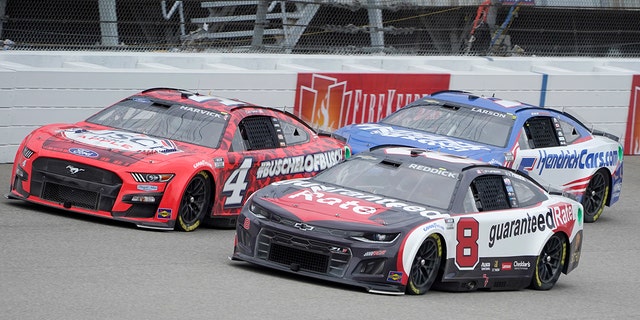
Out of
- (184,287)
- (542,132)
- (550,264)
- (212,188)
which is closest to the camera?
(184,287)

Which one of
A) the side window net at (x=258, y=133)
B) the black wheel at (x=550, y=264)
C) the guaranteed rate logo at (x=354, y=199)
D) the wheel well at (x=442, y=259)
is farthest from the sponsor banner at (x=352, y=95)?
the wheel well at (x=442, y=259)

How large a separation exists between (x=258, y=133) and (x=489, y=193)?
3100mm

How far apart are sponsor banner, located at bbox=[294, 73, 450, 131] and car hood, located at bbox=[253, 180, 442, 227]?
752cm

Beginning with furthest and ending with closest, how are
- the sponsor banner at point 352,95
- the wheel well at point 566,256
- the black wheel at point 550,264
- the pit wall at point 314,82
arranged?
the sponsor banner at point 352,95, the pit wall at point 314,82, the wheel well at point 566,256, the black wheel at point 550,264

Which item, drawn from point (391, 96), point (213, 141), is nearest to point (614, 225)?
point (391, 96)

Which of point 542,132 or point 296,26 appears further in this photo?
point 296,26

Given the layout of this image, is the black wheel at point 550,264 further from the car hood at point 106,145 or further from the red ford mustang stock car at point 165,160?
the car hood at point 106,145

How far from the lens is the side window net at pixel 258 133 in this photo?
1274 cm

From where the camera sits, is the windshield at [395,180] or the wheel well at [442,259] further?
the windshield at [395,180]

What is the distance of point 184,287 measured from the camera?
29.6 feet

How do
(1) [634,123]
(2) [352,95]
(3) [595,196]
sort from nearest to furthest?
1. (3) [595,196]
2. (2) [352,95]
3. (1) [634,123]

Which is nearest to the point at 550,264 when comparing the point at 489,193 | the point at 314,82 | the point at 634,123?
the point at 489,193

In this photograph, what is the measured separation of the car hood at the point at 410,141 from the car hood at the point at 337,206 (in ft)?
12.1

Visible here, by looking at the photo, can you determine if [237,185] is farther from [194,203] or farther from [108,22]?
[108,22]
